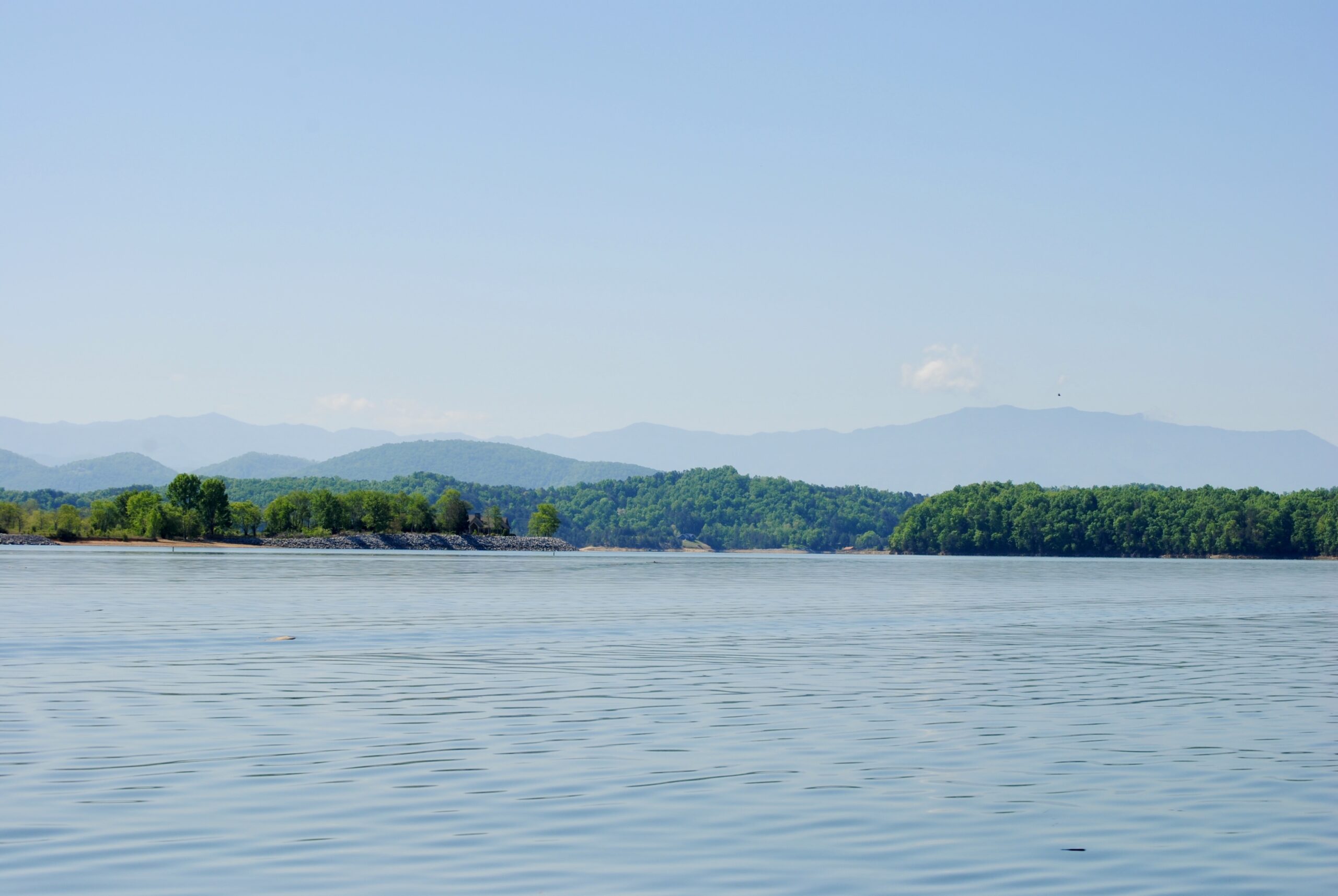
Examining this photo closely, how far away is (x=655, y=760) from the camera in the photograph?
75.2 ft

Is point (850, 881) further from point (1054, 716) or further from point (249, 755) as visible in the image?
point (1054, 716)

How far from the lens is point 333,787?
20203mm

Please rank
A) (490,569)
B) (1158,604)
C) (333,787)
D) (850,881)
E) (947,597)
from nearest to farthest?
1. (850,881)
2. (333,787)
3. (1158,604)
4. (947,597)
5. (490,569)

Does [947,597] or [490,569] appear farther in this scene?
[490,569]

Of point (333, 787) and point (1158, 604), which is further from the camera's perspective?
point (1158, 604)

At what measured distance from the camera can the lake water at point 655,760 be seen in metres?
15.9

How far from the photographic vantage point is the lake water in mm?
15914

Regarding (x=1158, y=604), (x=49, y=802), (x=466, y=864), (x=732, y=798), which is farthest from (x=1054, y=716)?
(x=1158, y=604)

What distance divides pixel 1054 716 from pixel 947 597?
6235cm

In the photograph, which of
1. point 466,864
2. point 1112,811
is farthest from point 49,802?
point 1112,811

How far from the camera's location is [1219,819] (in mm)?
18922

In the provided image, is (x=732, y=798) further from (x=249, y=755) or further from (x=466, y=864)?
(x=249, y=755)

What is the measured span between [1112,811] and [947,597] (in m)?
72.6

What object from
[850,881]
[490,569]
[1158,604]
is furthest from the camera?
[490,569]
